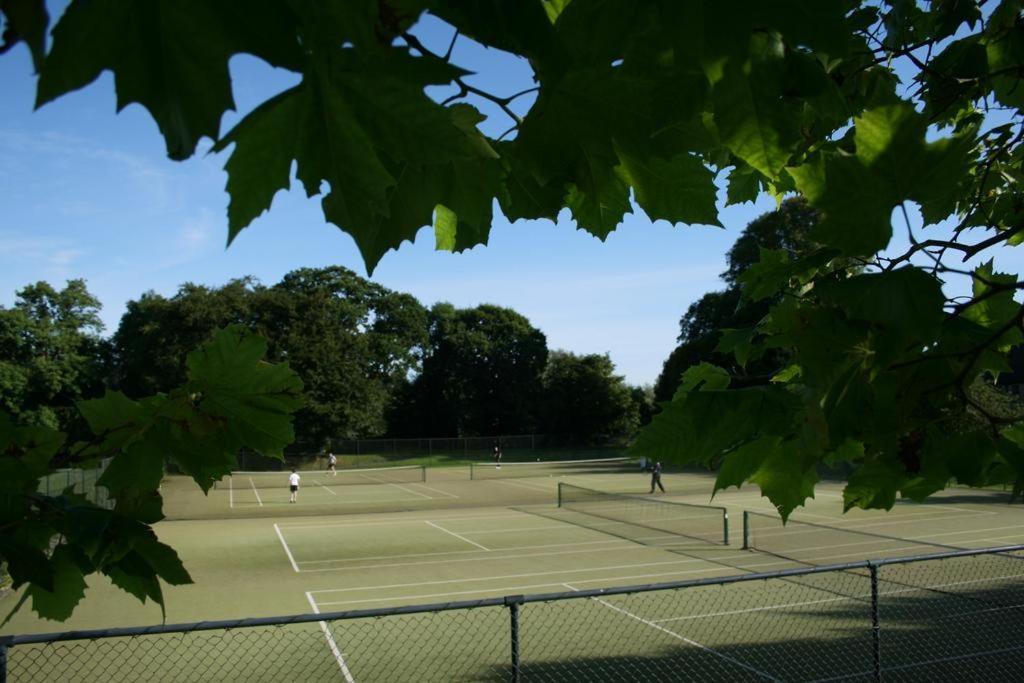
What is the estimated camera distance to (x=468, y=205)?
6.16ft

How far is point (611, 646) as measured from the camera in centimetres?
1120

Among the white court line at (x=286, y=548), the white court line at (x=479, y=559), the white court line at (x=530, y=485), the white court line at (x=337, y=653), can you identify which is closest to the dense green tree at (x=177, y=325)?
the white court line at (x=530, y=485)

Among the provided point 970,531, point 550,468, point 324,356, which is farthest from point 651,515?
point 324,356

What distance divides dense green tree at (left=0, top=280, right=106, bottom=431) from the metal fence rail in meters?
47.5

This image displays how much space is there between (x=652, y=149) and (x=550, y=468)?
48.6 metres

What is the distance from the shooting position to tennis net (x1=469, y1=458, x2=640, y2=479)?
1758 inches

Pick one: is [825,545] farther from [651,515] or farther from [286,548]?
[286,548]

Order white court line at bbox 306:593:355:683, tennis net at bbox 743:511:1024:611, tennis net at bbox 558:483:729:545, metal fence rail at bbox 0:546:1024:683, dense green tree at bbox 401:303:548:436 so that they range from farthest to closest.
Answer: dense green tree at bbox 401:303:548:436
tennis net at bbox 558:483:729:545
tennis net at bbox 743:511:1024:611
white court line at bbox 306:593:355:683
metal fence rail at bbox 0:546:1024:683

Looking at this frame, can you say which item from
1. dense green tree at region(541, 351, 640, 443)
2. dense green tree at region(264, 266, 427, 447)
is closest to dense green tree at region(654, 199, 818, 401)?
dense green tree at region(541, 351, 640, 443)

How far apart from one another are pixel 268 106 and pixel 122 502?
1270mm

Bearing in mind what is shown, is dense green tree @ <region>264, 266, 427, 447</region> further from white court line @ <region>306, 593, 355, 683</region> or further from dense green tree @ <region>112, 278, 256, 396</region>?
white court line @ <region>306, 593, 355, 683</region>

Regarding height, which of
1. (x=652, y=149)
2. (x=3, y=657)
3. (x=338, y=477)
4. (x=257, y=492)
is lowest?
(x=257, y=492)

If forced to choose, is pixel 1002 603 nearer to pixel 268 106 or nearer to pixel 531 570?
pixel 531 570

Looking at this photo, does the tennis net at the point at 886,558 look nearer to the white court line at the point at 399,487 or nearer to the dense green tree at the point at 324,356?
the white court line at the point at 399,487
